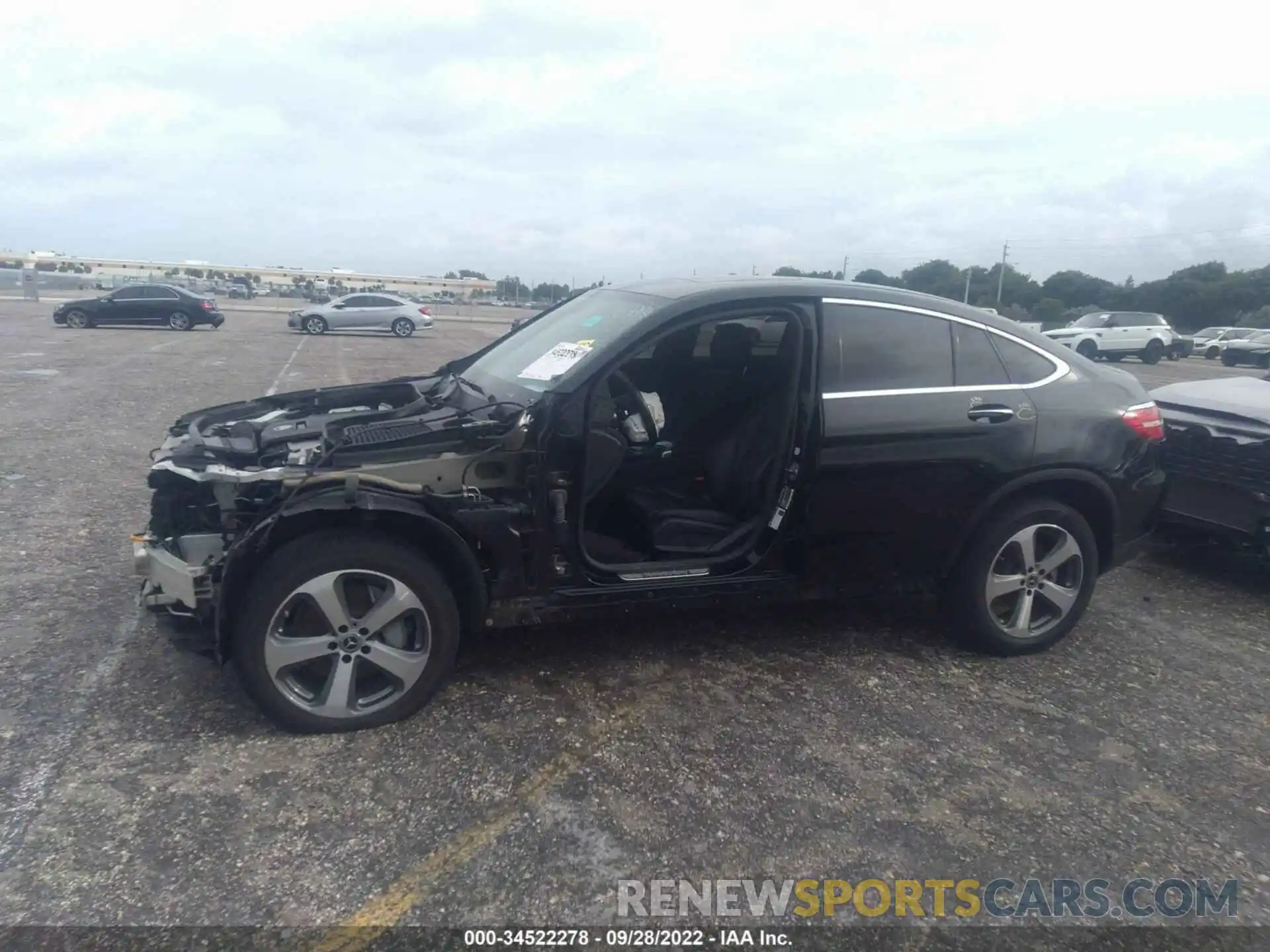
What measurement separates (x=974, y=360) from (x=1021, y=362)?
0.26 m

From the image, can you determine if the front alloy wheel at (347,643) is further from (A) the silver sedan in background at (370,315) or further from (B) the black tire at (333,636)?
(A) the silver sedan in background at (370,315)

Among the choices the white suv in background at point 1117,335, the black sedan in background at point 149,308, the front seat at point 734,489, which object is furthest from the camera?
the white suv in background at point 1117,335

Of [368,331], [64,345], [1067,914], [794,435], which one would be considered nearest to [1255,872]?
[1067,914]

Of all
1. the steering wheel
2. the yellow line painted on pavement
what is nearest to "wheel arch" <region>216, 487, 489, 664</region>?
the yellow line painted on pavement

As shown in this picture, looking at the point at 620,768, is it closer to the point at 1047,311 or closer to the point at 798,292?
the point at 798,292

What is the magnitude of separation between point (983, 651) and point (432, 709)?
99.6 inches

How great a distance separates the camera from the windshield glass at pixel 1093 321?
30.0m

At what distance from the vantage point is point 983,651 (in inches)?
172

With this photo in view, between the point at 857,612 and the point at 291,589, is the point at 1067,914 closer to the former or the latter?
the point at 857,612

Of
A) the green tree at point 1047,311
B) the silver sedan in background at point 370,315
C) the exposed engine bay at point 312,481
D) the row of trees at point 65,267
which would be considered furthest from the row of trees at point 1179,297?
the row of trees at point 65,267

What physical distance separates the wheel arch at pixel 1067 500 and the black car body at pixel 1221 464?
1.29 meters

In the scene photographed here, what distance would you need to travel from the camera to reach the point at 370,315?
31359 mm
